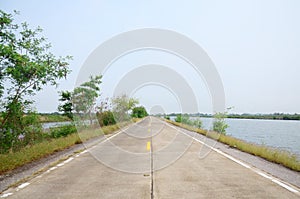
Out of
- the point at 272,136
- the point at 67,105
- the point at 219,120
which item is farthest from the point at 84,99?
the point at 272,136

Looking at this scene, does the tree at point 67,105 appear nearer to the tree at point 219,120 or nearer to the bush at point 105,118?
the bush at point 105,118

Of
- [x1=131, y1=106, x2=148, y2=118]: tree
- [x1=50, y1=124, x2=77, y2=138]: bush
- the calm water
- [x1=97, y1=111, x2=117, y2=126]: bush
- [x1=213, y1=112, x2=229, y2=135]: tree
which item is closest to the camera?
[x1=50, y1=124, x2=77, y2=138]: bush

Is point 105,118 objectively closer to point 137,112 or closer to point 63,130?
point 63,130

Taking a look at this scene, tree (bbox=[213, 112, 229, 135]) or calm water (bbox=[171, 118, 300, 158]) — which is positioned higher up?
tree (bbox=[213, 112, 229, 135])

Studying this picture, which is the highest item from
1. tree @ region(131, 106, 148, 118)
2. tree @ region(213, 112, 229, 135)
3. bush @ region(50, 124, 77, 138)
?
tree @ region(131, 106, 148, 118)

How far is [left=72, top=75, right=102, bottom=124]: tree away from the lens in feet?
82.2

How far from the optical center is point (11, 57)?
363 inches

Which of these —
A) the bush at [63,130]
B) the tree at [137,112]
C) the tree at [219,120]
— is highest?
the tree at [137,112]

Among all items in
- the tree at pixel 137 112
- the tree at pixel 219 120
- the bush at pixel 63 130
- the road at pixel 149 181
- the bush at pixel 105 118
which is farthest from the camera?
the tree at pixel 137 112

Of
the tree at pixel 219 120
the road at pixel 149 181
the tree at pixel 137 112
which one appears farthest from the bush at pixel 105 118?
the tree at pixel 137 112

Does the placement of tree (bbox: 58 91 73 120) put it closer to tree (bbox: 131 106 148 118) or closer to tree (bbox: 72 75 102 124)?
tree (bbox: 72 75 102 124)

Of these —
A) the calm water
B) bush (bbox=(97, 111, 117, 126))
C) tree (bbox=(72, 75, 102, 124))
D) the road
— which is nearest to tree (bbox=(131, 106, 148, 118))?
the calm water

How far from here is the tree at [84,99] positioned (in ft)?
82.2

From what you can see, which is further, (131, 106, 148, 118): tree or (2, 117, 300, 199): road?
(131, 106, 148, 118): tree
